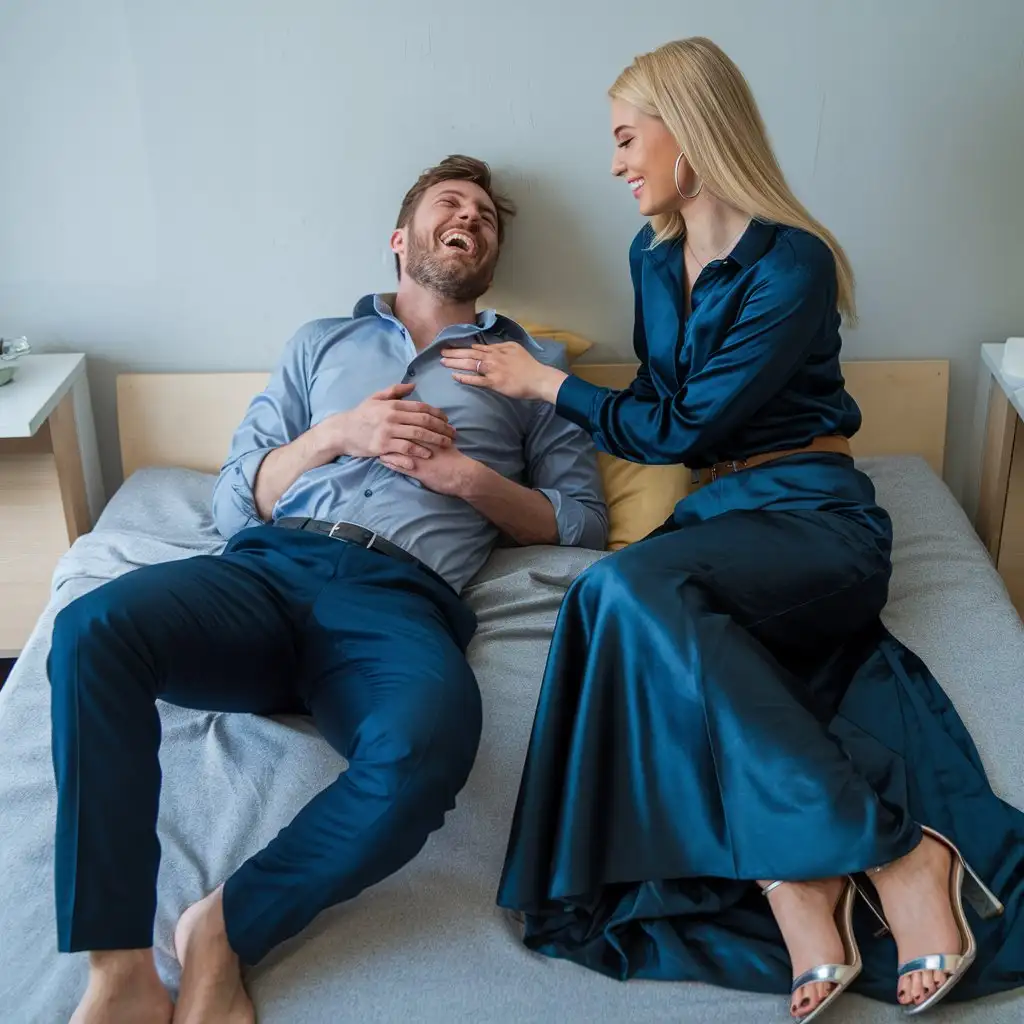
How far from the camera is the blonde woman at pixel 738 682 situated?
1.27 m

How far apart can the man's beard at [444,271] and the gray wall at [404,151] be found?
0.93 ft

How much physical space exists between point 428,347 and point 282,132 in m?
0.60

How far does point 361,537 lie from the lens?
68.6 inches

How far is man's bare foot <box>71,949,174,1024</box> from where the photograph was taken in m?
1.15

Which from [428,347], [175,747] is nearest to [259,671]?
[175,747]

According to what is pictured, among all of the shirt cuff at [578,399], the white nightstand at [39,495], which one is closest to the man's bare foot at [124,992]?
the shirt cuff at [578,399]

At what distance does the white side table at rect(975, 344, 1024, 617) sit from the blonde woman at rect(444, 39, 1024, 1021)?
61cm

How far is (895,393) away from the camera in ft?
7.70

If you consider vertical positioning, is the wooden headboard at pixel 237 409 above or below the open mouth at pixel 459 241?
below

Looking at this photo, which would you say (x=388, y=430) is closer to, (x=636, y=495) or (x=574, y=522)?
(x=574, y=522)

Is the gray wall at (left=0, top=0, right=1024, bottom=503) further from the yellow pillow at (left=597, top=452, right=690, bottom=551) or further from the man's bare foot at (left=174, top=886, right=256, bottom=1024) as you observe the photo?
the man's bare foot at (left=174, top=886, right=256, bottom=1024)

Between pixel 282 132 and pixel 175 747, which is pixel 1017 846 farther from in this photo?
pixel 282 132

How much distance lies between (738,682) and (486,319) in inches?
35.5

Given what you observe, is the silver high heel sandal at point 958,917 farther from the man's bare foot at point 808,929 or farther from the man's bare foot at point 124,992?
the man's bare foot at point 124,992
